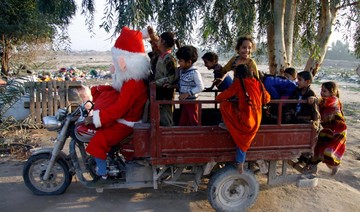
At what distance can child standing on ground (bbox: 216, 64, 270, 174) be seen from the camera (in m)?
3.58

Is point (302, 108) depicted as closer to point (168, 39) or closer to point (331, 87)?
point (331, 87)

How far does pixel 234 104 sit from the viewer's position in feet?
12.2

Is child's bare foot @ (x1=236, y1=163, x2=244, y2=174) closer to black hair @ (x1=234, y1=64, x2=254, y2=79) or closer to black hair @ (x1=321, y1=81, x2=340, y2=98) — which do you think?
black hair @ (x1=234, y1=64, x2=254, y2=79)

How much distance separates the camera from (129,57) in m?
3.82

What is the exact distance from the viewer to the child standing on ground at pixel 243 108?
3.58 m

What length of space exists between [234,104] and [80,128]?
1.83m

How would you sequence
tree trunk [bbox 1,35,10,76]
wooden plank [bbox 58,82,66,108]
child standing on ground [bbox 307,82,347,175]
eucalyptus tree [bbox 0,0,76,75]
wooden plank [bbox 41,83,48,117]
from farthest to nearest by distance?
tree trunk [bbox 1,35,10,76] → eucalyptus tree [bbox 0,0,76,75] → wooden plank [bbox 58,82,66,108] → wooden plank [bbox 41,83,48,117] → child standing on ground [bbox 307,82,347,175]

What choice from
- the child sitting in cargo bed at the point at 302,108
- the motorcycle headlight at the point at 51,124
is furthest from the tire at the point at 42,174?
the child sitting in cargo bed at the point at 302,108

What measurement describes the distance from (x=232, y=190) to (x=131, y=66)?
1.92 m

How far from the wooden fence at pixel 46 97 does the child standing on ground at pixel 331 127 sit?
252 inches

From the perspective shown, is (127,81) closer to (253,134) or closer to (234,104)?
(234,104)

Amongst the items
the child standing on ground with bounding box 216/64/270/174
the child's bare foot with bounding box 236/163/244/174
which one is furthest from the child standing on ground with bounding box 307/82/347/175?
the child standing on ground with bounding box 216/64/270/174

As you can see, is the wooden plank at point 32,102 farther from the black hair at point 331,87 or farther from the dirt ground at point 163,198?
the black hair at point 331,87

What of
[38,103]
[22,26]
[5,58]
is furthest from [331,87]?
[5,58]
